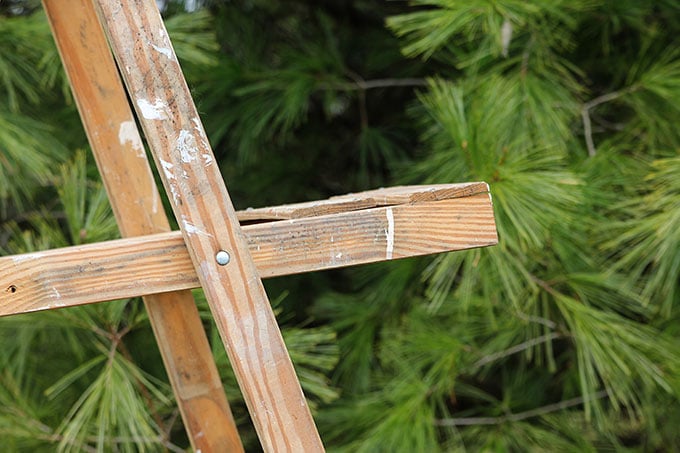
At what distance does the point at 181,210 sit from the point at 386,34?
0.93 meters

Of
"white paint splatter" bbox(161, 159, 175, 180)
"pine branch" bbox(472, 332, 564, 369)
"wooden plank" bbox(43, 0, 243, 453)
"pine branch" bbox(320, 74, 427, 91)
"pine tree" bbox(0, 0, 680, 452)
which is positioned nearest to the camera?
"white paint splatter" bbox(161, 159, 175, 180)

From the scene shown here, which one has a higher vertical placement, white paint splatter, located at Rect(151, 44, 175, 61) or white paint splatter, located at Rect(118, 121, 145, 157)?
white paint splatter, located at Rect(151, 44, 175, 61)

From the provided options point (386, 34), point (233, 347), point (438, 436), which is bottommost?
point (438, 436)

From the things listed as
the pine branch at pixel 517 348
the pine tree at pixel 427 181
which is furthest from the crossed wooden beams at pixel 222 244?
the pine branch at pixel 517 348

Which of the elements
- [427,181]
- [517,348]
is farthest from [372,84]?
[517,348]

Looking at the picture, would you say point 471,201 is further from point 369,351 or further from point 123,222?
point 369,351

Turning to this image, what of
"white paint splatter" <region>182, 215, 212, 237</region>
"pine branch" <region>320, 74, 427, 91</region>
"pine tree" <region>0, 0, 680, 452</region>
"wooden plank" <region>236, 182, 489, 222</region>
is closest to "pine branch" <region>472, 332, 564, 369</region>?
"pine tree" <region>0, 0, 680, 452</region>

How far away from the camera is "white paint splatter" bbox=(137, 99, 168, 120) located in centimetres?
59

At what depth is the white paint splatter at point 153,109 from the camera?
588mm

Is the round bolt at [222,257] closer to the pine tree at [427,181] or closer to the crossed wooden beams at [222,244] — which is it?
the crossed wooden beams at [222,244]

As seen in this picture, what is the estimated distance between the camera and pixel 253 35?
1.40 metres

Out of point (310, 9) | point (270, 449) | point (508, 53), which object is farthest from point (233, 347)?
point (310, 9)

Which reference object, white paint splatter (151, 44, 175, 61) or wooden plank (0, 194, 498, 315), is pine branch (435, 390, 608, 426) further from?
white paint splatter (151, 44, 175, 61)

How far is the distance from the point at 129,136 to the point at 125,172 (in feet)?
0.10
